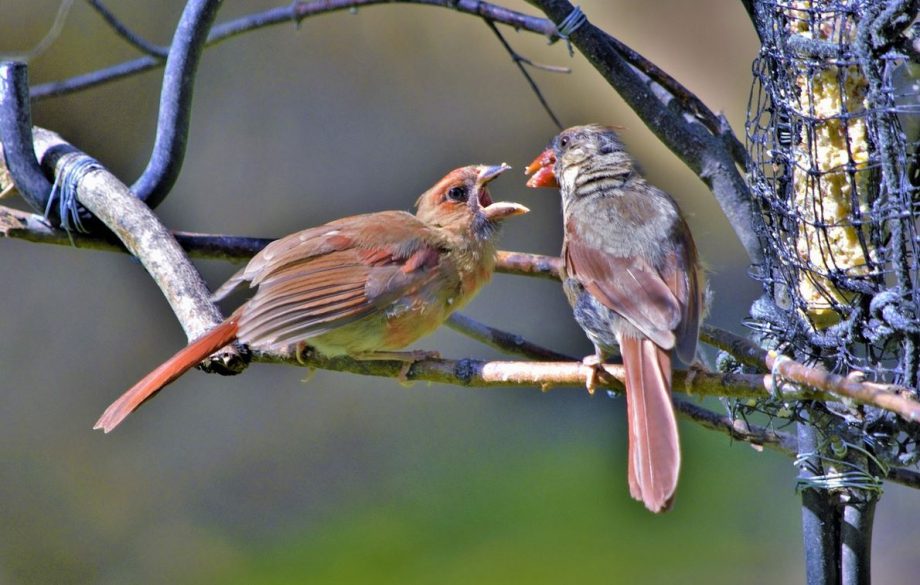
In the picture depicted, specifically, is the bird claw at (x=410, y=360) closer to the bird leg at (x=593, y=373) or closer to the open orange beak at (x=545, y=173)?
the bird leg at (x=593, y=373)

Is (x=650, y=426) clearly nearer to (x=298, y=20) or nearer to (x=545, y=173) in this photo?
(x=545, y=173)

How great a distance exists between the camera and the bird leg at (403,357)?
2.91 meters

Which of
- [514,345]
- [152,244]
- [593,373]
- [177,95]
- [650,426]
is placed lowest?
[650,426]

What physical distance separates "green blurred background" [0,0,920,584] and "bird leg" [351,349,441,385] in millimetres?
3048

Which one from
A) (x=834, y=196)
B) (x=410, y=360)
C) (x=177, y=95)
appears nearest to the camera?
(x=834, y=196)

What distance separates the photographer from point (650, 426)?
2551 mm

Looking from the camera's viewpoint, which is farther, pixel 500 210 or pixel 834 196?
pixel 500 210

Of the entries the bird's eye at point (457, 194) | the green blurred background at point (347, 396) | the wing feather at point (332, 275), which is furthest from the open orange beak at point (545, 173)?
the green blurred background at point (347, 396)

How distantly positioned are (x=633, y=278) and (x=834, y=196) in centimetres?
58

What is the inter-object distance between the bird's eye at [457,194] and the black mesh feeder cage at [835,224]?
113cm

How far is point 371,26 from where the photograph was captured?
20.9 ft

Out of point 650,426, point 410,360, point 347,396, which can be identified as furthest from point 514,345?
point 347,396

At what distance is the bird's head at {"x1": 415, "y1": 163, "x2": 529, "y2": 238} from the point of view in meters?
3.65

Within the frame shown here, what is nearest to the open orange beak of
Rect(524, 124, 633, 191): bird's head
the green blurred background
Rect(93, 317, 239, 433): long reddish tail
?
Rect(524, 124, 633, 191): bird's head
